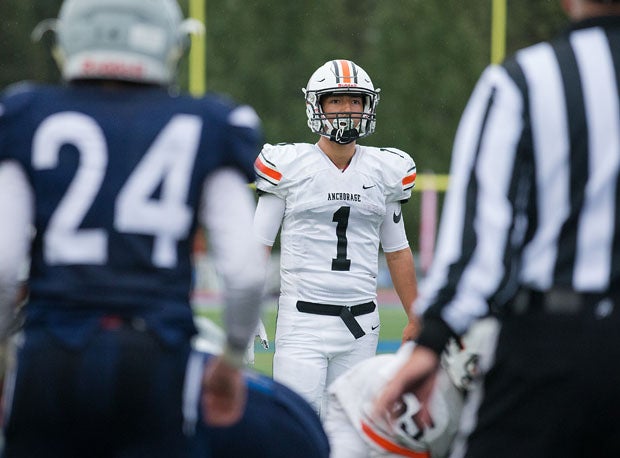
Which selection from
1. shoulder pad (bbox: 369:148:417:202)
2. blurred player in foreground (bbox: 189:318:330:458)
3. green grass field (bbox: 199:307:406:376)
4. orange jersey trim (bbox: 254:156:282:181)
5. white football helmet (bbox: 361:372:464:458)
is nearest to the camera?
blurred player in foreground (bbox: 189:318:330:458)

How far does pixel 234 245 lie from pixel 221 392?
0.95 feet

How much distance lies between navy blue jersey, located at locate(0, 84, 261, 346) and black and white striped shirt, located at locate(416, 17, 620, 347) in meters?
0.45

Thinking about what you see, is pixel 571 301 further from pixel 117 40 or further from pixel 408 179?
pixel 408 179

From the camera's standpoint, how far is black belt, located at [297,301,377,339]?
5387 mm

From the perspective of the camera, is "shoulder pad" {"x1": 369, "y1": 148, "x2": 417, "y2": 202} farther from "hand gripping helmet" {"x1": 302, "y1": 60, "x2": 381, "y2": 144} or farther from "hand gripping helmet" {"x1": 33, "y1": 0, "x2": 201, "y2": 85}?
"hand gripping helmet" {"x1": 33, "y1": 0, "x2": 201, "y2": 85}

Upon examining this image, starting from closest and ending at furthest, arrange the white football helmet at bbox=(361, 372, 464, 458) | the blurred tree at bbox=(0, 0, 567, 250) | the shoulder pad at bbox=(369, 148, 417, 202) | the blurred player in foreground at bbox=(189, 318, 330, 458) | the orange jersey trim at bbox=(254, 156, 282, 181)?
the blurred player in foreground at bbox=(189, 318, 330, 458)
the white football helmet at bbox=(361, 372, 464, 458)
the orange jersey trim at bbox=(254, 156, 282, 181)
the shoulder pad at bbox=(369, 148, 417, 202)
the blurred tree at bbox=(0, 0, 567, 250)

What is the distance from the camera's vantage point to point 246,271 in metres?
2.54

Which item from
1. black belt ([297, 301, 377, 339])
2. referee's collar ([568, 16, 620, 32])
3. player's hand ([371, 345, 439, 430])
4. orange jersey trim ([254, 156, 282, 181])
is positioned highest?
referee's collar ([568, 16, 620, 32])

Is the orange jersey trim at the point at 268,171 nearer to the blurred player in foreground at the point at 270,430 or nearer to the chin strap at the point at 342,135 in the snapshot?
the chin strap at the point at 342,135

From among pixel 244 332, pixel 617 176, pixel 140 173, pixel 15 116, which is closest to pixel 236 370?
pixel 244 332

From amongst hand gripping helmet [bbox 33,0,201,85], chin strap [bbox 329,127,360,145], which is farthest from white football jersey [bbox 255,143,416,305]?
hand gripping helmet [bbox 33,0,201,85]

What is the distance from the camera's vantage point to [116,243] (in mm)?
2461

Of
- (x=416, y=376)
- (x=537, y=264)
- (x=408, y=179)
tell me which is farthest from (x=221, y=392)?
(x=408, y=179)

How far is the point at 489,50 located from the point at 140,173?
16216 millimetres
